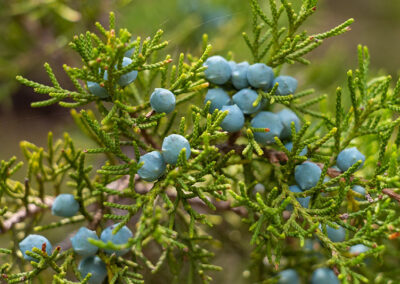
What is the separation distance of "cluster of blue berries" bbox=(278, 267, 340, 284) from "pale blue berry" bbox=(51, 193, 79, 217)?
0.76m

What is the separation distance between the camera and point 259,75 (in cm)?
123

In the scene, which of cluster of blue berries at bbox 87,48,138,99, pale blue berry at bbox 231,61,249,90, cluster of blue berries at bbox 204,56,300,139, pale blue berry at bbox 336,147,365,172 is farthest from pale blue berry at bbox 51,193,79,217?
pale blue berry at bbox 336,147,365,172

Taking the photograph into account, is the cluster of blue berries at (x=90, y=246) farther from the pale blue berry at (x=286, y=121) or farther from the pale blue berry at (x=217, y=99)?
the pale blue berry at (x=286, y=121)

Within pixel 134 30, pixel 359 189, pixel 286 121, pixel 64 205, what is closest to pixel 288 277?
pixel 359 189

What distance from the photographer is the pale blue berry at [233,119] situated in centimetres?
117

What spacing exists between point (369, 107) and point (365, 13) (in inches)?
159

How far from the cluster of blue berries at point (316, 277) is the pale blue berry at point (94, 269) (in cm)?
63

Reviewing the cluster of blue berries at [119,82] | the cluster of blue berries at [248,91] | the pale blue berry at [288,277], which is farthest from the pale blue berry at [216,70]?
the pale blue berry at [288,277]

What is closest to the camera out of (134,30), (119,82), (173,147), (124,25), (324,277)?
→ (173,147)

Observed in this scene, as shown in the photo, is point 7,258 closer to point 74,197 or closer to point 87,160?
point 74,197

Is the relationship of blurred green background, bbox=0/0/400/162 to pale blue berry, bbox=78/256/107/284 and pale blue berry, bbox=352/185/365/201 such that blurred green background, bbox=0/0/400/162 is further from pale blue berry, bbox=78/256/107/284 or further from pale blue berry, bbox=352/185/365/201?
pale blue berry, bbox=78/256/107/284

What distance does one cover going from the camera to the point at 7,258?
1.40 metres

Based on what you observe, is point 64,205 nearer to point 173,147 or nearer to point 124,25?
point 173,147

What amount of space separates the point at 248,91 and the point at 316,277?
30.5 inches
